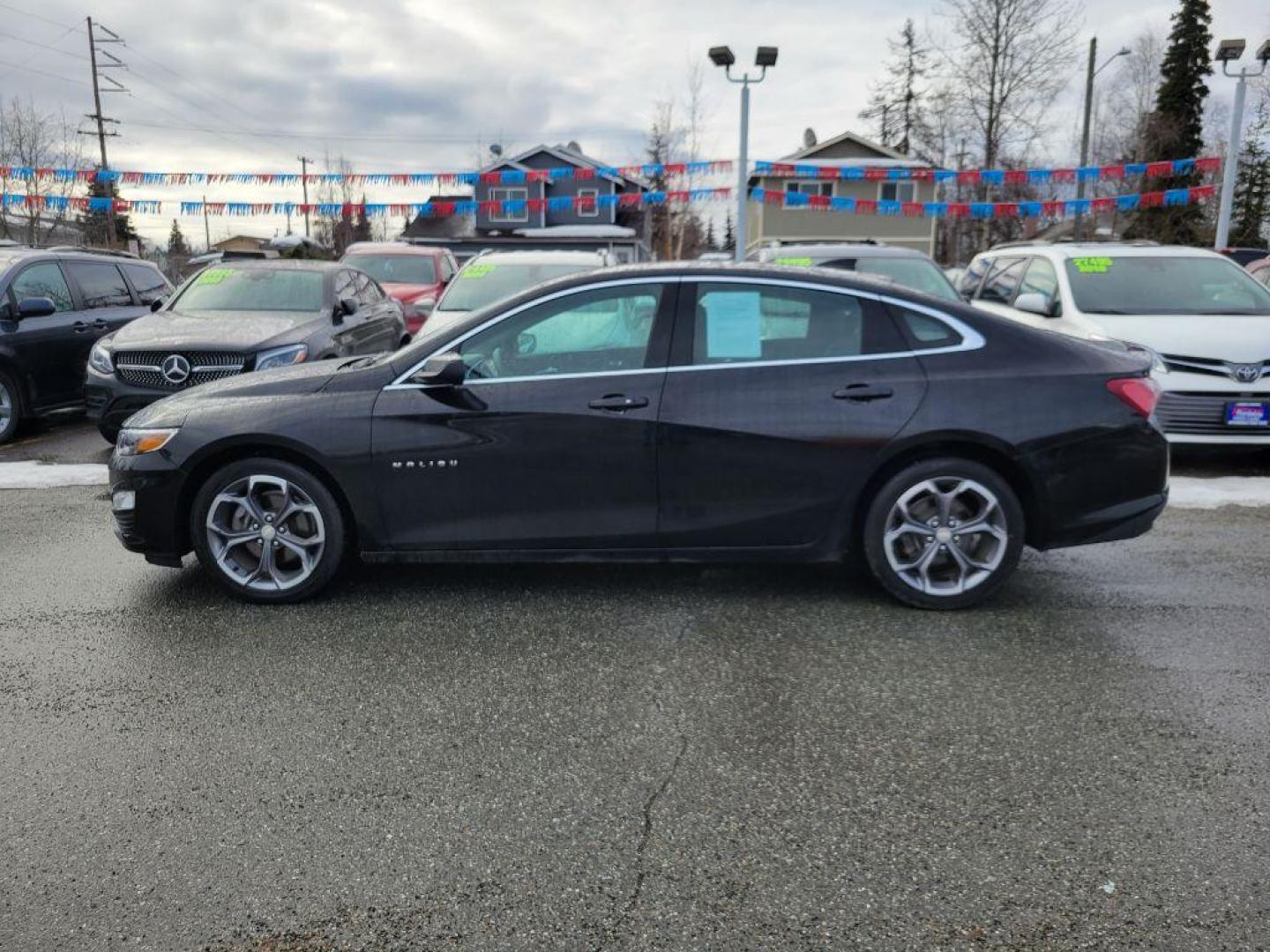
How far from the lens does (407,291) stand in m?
14.8

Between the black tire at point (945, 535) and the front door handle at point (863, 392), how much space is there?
357mm

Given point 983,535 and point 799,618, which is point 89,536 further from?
point 983,535

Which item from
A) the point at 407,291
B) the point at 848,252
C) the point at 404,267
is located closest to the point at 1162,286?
the point at 848,252

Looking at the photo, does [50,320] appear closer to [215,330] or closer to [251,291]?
[251,291]

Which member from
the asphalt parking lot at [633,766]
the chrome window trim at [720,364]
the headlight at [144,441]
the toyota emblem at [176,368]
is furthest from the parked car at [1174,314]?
the toyota emblem at [176,368]

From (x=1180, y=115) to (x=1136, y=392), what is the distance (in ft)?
163

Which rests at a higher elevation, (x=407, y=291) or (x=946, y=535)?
(x=407, y=291)

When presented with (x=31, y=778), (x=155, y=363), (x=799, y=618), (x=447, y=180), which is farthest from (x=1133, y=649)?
(x=447, y=180)

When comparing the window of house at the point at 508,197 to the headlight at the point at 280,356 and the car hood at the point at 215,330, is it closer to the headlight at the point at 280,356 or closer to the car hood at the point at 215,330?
the car hood at the point at 215,330

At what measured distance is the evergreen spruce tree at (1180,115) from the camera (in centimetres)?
4400

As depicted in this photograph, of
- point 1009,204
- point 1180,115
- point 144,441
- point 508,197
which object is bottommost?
point 144,441

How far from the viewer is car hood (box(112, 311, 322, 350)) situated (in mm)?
8188

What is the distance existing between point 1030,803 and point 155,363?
7.58 m

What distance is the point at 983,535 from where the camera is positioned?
4543 mm
